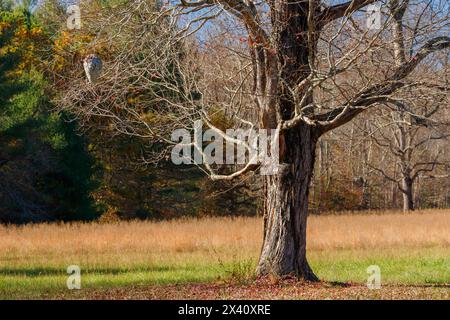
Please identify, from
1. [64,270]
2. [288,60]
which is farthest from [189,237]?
[288,60]

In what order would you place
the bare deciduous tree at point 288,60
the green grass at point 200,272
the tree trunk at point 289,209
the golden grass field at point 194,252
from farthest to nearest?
1. the golden grass field at point 194,252
2. the green grass at point 200,272
3. the tree trunk at point 289,209
4. the bare deciduous tree at point 288,60

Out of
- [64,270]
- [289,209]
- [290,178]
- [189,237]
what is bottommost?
[64,270]

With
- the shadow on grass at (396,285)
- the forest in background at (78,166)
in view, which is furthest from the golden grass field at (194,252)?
the forest in background at (78,166)

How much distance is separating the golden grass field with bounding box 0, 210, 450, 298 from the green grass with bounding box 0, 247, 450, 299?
0.02m

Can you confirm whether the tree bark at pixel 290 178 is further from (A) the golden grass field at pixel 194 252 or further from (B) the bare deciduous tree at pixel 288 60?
(A) the golden grass field at pixel 194 252

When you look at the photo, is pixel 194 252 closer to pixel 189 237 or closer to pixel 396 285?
pixel 189 237

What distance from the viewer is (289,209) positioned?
39.0ft

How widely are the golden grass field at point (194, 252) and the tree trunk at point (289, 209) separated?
0.51 metres

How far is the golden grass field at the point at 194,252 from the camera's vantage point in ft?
44.4

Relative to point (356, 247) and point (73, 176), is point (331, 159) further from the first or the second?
point (356, 247)

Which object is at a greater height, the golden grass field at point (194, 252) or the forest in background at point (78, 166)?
the forest in background at point (78, 166)

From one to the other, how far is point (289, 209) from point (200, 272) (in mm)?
3428

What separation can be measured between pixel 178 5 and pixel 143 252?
8615mm
